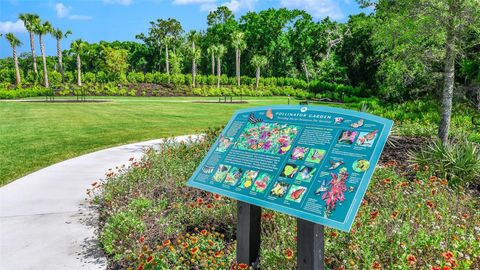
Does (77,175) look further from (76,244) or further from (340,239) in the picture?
(340,239)

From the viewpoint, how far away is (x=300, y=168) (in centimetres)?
296

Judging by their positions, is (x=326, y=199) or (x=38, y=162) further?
(x=38, y=162)

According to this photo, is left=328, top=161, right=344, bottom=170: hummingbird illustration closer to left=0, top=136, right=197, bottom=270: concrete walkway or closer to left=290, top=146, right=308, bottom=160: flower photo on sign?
left=290, top=146, right=308, bottom=160: flower photo on sign

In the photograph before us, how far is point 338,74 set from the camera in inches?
1438

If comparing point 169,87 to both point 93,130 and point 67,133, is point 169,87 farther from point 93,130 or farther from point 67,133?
point 67,133

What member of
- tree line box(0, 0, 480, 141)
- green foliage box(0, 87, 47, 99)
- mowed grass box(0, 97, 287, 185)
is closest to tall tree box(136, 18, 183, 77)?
tree line box(0, 0, 480, 141)

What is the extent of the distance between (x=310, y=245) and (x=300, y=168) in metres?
0.53

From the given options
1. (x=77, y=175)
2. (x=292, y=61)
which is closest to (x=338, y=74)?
(x=292, y=61)

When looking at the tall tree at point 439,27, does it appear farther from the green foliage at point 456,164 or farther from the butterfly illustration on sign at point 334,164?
the butterfly illustration on sign at point 334,164

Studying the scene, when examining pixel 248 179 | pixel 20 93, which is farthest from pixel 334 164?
pixel 20 93

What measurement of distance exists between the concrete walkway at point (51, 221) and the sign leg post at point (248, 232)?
151cm

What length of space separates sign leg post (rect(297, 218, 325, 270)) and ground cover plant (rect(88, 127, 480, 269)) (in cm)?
31

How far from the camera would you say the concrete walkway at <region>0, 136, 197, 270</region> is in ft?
13.8

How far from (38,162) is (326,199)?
7.84m
